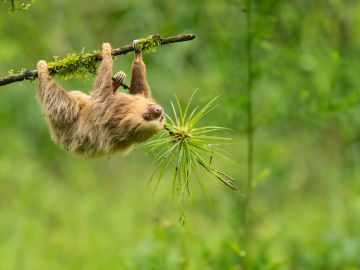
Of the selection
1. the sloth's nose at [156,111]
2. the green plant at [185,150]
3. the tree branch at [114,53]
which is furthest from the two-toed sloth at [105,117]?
the green plant at [185,150]

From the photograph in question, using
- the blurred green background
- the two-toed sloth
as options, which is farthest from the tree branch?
the blurred green background

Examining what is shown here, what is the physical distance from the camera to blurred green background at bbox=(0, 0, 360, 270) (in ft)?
24.5

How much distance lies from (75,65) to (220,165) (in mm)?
9482

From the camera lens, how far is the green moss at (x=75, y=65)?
16.0 feet

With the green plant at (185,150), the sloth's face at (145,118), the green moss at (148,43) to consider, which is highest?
the green moss at (148,43)

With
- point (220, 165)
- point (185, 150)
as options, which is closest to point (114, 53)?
point (185, 150)

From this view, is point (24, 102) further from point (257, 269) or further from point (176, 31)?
point (257, 269)

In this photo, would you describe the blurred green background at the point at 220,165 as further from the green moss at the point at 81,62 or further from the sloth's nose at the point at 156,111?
the green moss at the point at 81,62

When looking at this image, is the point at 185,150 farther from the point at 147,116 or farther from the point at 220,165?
the point at 220,165

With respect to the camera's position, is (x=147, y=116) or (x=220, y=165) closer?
(x=147, y=116)

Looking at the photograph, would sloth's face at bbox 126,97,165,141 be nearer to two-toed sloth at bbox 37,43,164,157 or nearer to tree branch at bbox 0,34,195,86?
two-toed sloth at bbox 37,43,164,157

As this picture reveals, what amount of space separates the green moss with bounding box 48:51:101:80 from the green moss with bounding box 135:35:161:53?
0.32 metres

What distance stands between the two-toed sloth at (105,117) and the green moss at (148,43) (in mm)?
605

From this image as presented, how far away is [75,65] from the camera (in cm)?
489
